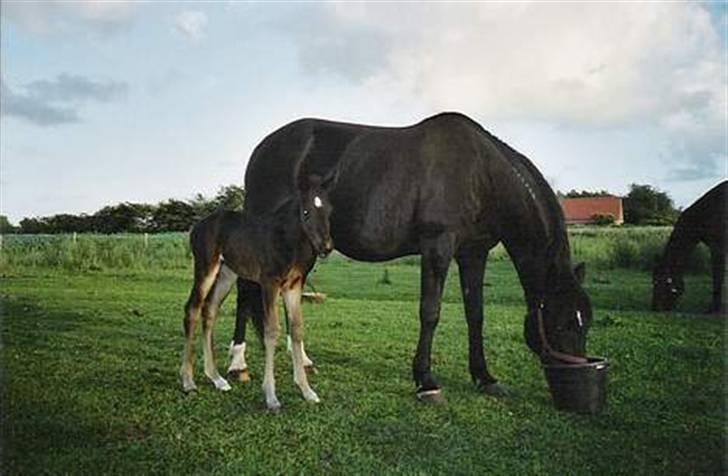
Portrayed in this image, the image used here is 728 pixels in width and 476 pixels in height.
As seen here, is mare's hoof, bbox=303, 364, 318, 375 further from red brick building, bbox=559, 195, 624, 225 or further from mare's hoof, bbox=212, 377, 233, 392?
red brick building, bbox=559, 195, 624, 225

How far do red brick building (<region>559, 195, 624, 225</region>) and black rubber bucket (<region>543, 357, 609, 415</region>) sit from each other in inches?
40.1

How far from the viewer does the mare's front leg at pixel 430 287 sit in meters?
3.84

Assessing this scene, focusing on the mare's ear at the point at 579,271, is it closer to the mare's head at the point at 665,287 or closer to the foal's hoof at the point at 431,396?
the mare's head at the point at 665,287

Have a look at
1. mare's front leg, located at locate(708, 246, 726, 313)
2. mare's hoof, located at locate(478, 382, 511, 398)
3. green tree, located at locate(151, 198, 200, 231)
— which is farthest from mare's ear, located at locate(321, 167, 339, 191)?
mare's front leg, located at locate(708, 246, 726, 313)

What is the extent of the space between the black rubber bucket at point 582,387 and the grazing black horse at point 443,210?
0.12 m

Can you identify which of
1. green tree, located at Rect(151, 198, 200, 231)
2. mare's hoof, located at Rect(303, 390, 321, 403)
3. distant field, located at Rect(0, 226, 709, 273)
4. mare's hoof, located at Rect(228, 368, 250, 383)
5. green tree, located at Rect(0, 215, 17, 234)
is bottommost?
mare's hoof, located at Rect(303, 390, 321, 403)

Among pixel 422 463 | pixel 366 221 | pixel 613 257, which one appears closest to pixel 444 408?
pixel 422 463

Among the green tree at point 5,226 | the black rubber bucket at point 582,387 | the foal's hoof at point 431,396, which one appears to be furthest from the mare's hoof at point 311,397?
A: the green tree at point 5,226

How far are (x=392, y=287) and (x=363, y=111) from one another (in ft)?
3.13

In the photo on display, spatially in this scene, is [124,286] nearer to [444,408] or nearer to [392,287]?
[392,287]

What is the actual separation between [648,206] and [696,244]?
334 millimetres

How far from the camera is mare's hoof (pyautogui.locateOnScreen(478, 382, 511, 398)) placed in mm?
3865

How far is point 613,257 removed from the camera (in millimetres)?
4543

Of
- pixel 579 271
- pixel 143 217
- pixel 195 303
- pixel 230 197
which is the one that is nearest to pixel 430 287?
pixel 579 271
